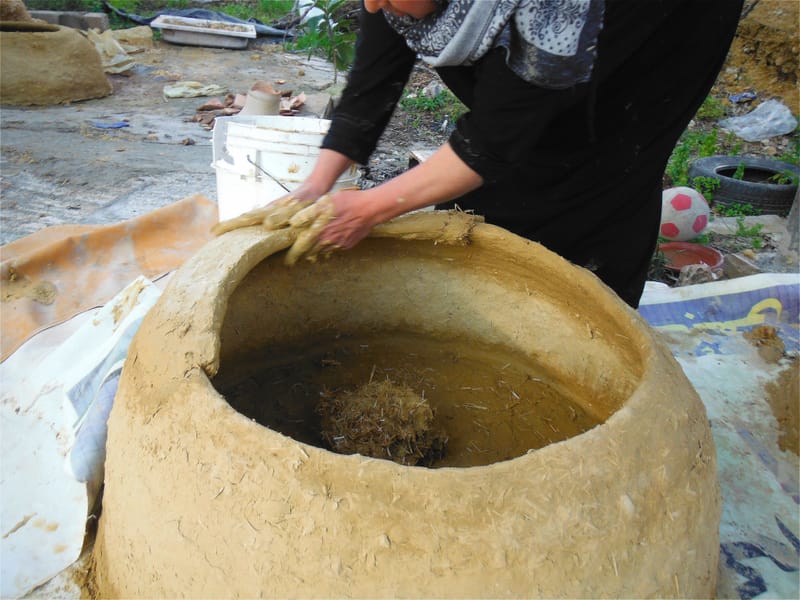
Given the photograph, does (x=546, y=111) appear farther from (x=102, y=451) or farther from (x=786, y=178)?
(x=786, y=178)

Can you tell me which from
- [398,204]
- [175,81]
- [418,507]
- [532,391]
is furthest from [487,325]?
[175,81]

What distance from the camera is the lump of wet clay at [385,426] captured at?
151 centimetres

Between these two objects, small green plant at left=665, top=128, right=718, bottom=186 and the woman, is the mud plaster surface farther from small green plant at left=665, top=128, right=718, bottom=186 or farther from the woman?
small green plant at left=665, top=128, right=718, bottom=186

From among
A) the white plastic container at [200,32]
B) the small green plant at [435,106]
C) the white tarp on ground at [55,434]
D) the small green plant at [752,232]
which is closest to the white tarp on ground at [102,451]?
the white tarp on ground at [55,434]

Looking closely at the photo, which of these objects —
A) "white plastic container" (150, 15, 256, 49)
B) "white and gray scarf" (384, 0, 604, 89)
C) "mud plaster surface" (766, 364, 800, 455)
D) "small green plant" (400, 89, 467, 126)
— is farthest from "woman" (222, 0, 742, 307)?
"white plastic container" (150, 15, 256, 49)

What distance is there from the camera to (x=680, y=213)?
3.43m

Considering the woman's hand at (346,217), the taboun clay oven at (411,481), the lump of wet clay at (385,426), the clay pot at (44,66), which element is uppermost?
the woman's hand at (346,217)

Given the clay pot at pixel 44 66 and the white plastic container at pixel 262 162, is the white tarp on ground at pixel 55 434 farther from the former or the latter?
the clay pot at pixel 44 66

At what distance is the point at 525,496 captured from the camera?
2.85 ft

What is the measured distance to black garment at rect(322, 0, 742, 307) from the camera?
1.17 m

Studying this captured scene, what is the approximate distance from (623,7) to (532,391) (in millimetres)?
849

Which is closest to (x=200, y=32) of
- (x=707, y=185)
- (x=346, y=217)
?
(x=707, y=185)

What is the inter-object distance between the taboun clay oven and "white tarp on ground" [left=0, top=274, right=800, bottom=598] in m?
0.25

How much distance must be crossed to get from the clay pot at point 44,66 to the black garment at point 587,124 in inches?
212
